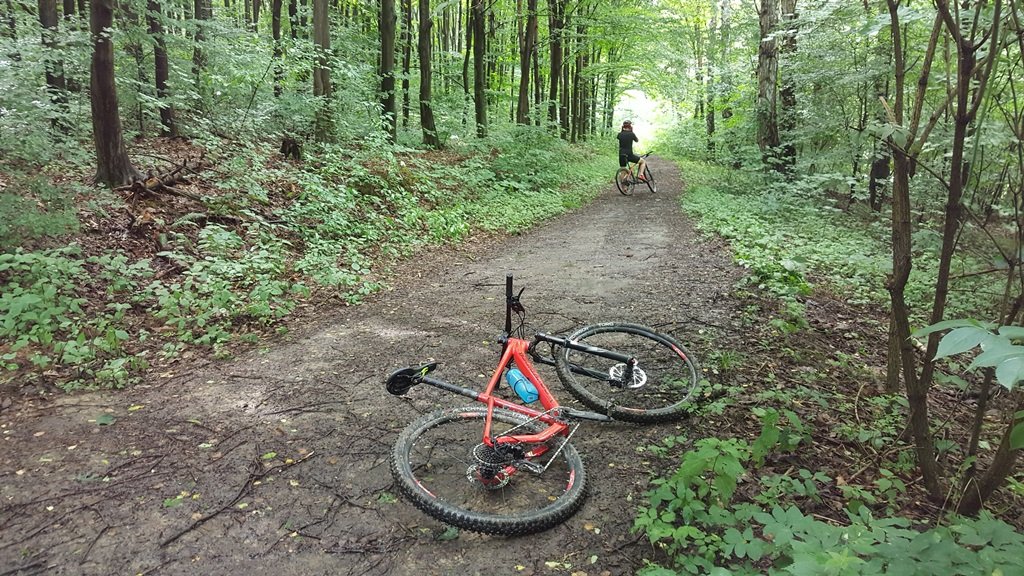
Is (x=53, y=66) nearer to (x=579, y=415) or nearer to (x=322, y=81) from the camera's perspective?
(x=322, y=81)

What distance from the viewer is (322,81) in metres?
11.9

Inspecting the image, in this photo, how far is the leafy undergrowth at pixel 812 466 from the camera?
78.4 inches

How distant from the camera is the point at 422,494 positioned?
2.90 meters

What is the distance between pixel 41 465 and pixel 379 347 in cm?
258

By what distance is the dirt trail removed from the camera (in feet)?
8.85

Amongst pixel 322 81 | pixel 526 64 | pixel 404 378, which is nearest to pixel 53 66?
pixel 322 81

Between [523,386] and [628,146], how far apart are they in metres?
13.1

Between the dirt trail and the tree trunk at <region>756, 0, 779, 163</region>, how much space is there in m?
8.65

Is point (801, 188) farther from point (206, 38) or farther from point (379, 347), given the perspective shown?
point (206, 38)

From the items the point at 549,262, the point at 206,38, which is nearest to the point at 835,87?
the point at 549,262

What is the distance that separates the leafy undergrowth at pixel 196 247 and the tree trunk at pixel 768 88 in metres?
6.62

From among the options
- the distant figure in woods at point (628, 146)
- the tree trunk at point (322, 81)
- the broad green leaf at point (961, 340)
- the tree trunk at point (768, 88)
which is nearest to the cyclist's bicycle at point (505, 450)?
the broad green leaf at point (961, 340)

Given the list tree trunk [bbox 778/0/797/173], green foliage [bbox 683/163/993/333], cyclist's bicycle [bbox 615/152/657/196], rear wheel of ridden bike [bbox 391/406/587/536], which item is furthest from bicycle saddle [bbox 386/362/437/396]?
cyclist's bicycle [bbox 615/152/657/196]

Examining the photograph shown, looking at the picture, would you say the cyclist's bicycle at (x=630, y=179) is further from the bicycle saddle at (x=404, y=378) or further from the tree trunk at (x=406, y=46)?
the bicycle saddle at (x=404, y=378)
